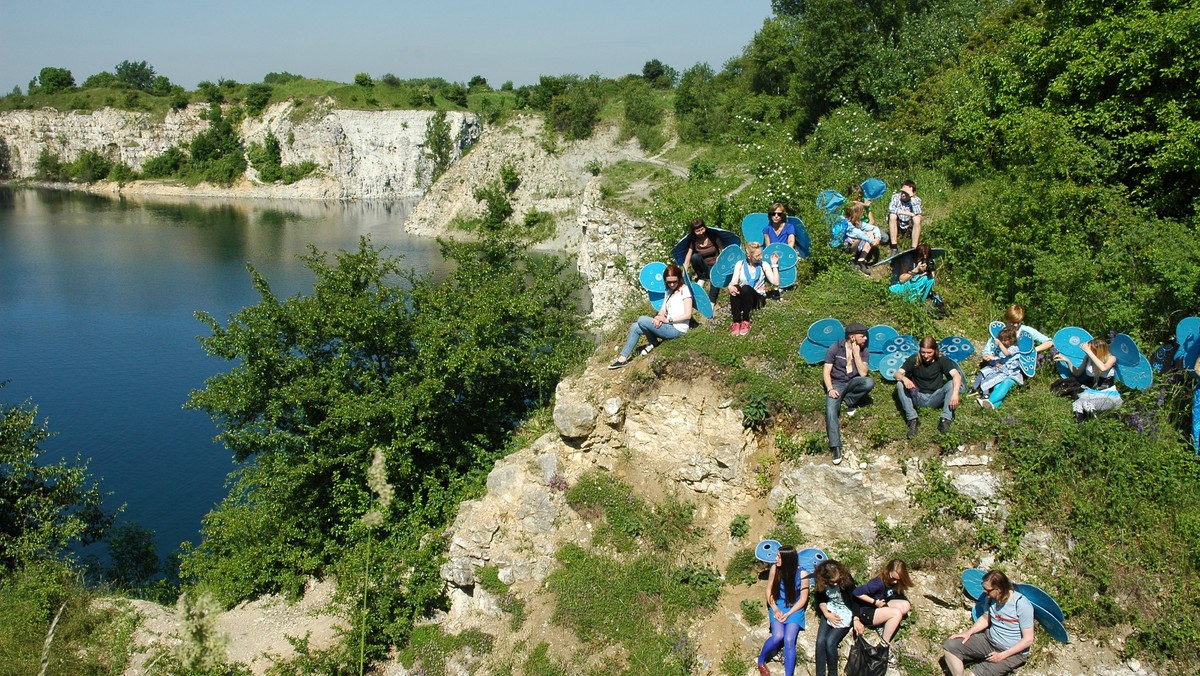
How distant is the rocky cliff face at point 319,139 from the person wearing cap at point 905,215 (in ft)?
264

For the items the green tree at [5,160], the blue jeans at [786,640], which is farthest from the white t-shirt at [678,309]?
the green tree at [5,160]

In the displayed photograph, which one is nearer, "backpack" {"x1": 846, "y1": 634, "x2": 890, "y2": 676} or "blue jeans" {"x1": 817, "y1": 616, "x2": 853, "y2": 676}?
"backpack" {"x1": 846, "y1": 634, "x2": 890, "y2": 676}

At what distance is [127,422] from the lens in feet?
84.0

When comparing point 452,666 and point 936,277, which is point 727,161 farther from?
point 452,666

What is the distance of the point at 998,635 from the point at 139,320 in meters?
39.6

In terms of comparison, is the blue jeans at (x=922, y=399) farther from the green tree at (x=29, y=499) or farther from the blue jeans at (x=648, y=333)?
the green tree at (x=29, y=499)

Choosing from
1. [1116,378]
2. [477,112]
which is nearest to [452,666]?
[1116,378]

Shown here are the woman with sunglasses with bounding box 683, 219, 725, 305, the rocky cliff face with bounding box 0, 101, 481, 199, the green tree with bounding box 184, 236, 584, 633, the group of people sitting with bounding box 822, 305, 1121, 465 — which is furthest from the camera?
the rocky cliff face with bounding box 0, 101, 481, 199

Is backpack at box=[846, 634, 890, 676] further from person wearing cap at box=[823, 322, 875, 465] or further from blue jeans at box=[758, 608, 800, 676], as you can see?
person wearing cap at box=[823, 322, 875, 465]

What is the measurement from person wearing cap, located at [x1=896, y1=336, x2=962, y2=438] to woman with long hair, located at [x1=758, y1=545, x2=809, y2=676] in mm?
2385

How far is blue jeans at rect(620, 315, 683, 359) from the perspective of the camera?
11789mm

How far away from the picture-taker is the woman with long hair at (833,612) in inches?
324

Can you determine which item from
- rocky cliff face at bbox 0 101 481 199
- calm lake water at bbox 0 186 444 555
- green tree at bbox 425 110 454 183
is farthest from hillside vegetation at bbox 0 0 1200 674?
rocky cliff face at bbox 0 101 481 199

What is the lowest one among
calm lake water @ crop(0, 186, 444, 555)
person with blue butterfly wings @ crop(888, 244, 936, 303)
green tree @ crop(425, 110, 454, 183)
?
calm lake water @ crop(0, 186, 444, 555)
